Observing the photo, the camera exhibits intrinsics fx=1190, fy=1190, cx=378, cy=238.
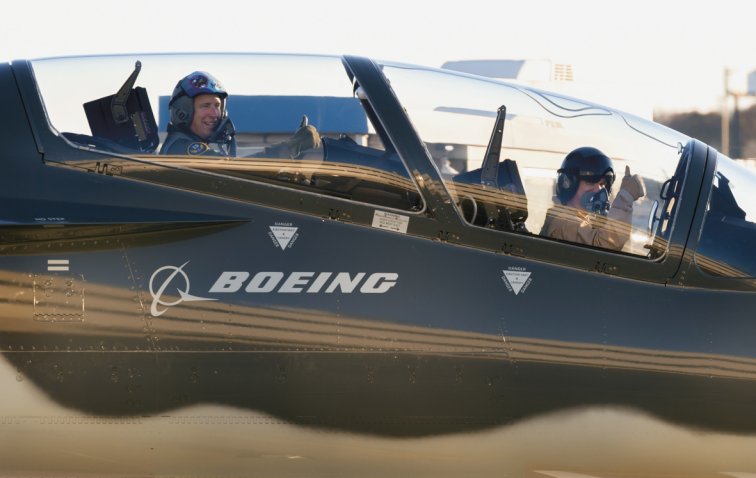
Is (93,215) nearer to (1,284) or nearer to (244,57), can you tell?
(1,284)

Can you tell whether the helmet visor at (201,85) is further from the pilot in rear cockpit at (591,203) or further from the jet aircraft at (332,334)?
the pilot in rear cockpit at (591,203)

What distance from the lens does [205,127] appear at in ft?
19.9

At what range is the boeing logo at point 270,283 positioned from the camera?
5543 millimetres

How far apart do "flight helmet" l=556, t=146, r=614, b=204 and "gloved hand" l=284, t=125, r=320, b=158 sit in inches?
49.6

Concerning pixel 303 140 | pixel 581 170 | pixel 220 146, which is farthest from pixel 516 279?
pixel 220 146

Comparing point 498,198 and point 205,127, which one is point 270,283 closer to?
point 205,127

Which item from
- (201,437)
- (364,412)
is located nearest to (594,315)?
(364,412)

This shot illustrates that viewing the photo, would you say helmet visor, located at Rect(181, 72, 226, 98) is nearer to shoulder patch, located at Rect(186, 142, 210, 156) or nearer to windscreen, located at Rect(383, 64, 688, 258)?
shoulder patch, located at Rect(186, 142, 210, 156)

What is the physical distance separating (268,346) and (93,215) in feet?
3.42

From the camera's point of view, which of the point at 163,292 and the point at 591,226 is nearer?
the point at 163,292

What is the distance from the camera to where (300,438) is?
5586 millimetres

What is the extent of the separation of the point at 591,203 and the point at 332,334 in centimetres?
152

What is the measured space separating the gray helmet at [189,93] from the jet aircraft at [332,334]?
0.33m

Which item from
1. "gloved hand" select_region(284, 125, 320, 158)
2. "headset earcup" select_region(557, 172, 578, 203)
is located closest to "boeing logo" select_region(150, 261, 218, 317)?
"gloved hand" select_region(284, 125, 320, 158)
